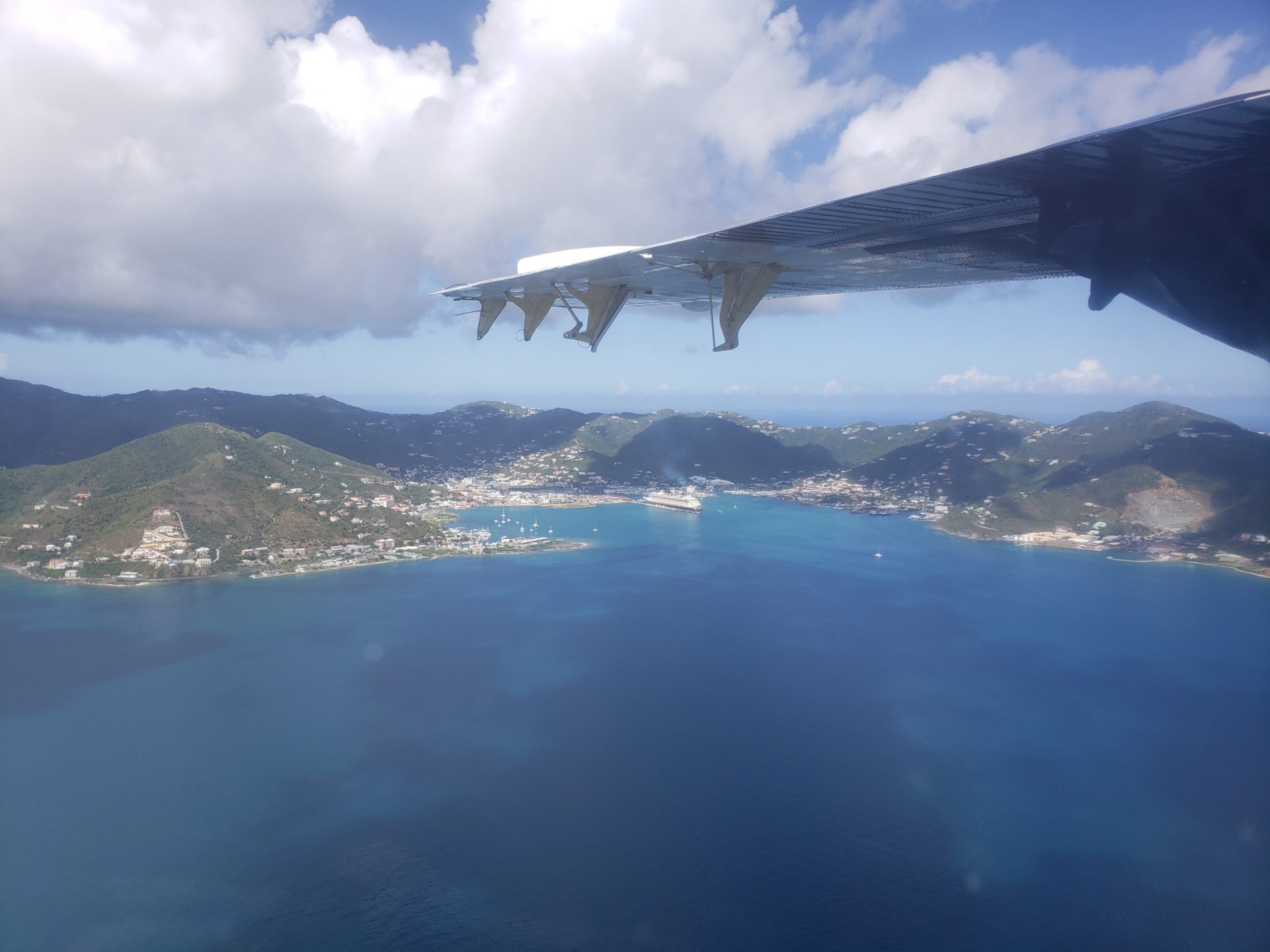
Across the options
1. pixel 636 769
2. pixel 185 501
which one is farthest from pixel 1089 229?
pixel 185 501

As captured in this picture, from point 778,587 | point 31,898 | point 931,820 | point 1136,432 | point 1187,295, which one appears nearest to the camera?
point 1187,295

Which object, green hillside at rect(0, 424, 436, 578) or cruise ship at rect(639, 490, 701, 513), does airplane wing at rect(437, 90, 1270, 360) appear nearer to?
green hillside at rect(0, 424, 436, 578)

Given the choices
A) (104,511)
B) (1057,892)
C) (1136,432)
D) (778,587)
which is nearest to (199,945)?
(1057,892)

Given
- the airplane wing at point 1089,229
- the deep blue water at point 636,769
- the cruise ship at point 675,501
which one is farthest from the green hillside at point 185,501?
the airplane wing at point 1089,229

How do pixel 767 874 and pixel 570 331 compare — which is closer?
pixel 570 331

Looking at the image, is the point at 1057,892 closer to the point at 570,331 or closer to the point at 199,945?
the point at 570,331

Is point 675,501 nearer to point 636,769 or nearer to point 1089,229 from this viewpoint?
point 636,769

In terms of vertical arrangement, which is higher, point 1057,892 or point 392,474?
point 392,474
